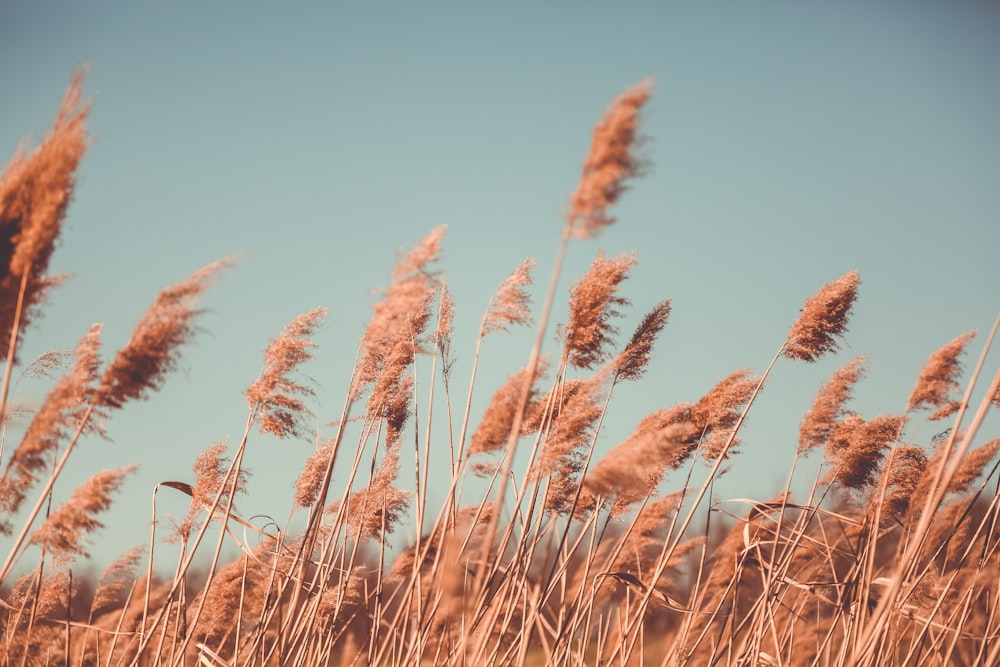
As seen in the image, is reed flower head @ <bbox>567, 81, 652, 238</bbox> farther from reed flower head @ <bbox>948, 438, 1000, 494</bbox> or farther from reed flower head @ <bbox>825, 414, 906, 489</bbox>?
reed flower head @ <bbox>948, 438, 1000, 494</bbox>

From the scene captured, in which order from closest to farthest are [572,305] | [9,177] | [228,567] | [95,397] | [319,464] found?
[9,177] < [95,397] < [572,305] < [319,464] < [228,567]

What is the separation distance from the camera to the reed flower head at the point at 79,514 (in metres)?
3.52

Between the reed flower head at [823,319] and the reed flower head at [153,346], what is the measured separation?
3611mm

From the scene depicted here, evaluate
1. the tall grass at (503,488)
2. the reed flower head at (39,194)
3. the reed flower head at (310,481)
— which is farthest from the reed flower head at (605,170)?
the reed flower head at (310,481)

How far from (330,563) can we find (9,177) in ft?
8.86

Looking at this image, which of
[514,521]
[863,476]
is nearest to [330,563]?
[514,521]

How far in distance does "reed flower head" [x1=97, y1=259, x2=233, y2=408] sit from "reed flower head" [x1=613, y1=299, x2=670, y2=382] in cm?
251

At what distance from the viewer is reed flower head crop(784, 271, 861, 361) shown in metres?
4.70

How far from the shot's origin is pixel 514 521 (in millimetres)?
4219

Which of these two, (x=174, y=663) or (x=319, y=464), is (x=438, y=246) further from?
(x=174, y=663)

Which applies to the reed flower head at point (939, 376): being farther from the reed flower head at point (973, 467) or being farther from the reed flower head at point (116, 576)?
the reed flower head at point (116, 576)

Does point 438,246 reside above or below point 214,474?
above

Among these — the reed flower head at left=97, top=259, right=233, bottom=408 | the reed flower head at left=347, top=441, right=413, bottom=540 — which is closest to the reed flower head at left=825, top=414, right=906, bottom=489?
the reed flower head at left=347, top=441, right=413, bottom=540

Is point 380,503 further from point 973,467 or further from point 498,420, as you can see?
point 973,467
